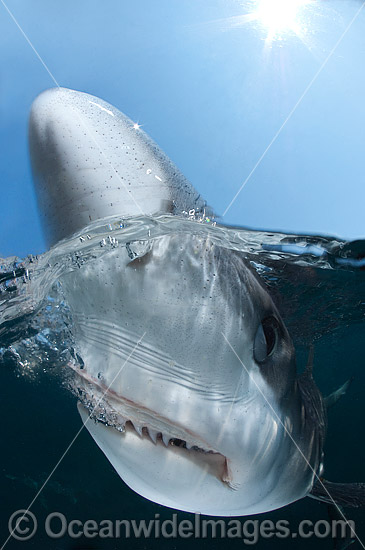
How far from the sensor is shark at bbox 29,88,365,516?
1588 mm

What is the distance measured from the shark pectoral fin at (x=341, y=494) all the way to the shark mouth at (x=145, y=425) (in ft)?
8.88

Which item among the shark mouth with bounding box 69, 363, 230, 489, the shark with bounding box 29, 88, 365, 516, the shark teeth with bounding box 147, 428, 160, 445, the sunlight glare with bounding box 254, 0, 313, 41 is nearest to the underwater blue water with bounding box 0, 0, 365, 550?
the sunlight glare with bounding box 254, 0, 313, 41

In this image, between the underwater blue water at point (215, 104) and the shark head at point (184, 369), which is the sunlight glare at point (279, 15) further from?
the shark head at point (184, 369)

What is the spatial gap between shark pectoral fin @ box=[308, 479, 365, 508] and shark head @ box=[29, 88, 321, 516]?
2.02 metres

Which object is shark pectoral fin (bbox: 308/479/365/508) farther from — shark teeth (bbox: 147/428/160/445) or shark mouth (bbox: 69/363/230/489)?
shark teeth (bbox: 147/428/160/445)

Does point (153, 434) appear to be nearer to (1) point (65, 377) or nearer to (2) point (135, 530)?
(1) point (65, 377)

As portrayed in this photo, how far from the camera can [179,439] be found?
5.93 ft

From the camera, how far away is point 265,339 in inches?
76.2

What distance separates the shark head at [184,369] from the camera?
5.20 ft

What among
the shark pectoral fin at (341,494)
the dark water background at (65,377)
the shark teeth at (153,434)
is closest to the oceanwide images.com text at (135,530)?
the dark water background at (65,377)

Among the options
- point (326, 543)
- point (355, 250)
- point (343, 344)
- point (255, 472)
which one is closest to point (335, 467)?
point (326, 543)

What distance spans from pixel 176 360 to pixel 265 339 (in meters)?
0.61

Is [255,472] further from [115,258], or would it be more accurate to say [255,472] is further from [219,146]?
[219,146]

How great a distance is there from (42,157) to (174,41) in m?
1.20
